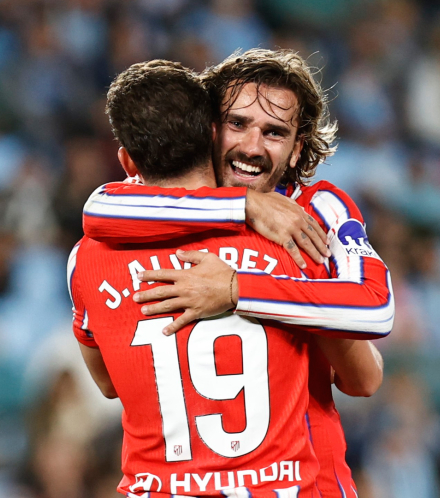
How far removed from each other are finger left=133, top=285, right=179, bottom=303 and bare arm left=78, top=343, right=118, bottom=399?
445mm

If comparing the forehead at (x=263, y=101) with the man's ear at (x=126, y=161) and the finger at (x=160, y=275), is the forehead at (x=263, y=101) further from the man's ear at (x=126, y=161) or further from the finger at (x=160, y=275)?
the finger at (x=160, y=275)

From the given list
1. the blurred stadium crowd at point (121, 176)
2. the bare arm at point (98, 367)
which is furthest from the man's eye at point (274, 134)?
the blurred stadium crowd at point (121, 176)

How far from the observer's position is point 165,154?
1.90 metres

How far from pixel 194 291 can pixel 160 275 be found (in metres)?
0.10

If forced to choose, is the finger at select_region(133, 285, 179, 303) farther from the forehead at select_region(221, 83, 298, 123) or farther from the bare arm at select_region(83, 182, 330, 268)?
the forehead at select_region(221, 83, 298, 123)

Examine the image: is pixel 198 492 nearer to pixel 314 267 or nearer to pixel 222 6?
pixel 314 267

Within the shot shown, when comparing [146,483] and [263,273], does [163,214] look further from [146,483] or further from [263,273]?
[146,483]

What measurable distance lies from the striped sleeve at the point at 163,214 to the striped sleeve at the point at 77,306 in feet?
0.48

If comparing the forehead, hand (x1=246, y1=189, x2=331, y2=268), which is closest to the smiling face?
the forehead

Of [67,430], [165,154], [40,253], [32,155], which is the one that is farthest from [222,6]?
[165,154]

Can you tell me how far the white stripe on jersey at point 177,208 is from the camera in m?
1.86

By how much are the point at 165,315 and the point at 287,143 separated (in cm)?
86

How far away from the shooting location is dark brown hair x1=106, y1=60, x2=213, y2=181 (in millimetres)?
1888

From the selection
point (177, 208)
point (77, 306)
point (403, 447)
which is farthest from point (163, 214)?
point (403, 447)
